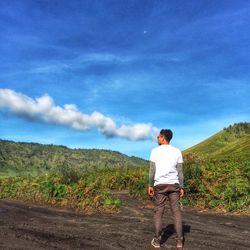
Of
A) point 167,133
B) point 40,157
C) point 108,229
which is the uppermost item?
point 40,157

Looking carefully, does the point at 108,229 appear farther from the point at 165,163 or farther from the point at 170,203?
the point at 165,163

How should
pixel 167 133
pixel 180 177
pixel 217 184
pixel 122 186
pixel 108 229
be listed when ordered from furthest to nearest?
pixel 122 186 < pixel 217 184 < pixel 108 229 < pixel 167 133 < pixel 180 177

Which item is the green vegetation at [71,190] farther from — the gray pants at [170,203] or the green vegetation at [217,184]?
the gray pants at [170,203]

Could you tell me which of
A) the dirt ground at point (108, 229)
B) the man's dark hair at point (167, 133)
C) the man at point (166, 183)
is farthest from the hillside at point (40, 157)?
the man at point (166, 183)

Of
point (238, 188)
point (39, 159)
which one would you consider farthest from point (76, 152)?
point (238, 188)

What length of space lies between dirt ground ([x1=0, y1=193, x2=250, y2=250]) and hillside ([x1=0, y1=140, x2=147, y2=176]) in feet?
96.6

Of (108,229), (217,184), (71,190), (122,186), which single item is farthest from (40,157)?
(108,229)

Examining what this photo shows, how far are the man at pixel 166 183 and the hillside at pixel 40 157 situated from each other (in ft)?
116

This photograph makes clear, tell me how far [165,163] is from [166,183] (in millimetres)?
410

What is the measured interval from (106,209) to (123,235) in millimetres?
5801

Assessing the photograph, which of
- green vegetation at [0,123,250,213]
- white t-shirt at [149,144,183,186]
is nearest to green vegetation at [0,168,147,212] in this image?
green vegetation at [0,123,250,213]

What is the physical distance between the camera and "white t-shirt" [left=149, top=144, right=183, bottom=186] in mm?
10289

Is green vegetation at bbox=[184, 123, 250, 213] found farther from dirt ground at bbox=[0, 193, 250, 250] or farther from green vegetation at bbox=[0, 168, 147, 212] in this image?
green vegetation at bbox=[0, 168, 147, 212]

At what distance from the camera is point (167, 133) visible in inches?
416
